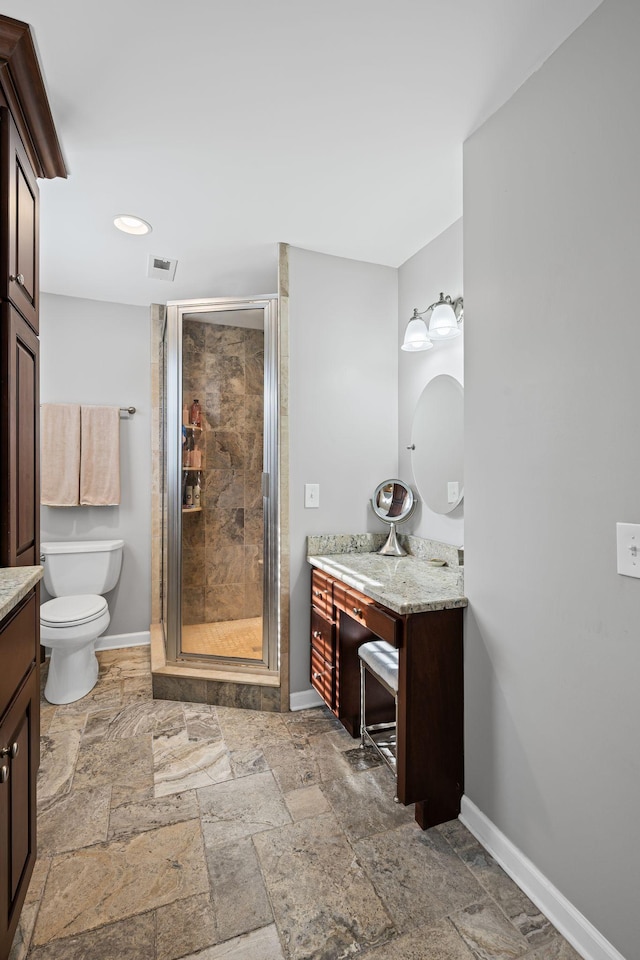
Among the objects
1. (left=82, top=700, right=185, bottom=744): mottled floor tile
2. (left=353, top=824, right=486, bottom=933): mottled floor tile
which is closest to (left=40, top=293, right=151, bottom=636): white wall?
(left=82, top=700, right=185, bottom=744): mottled floor tile

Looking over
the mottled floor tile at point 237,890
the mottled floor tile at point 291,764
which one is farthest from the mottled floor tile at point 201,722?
the mottled floor tile at point 237,890

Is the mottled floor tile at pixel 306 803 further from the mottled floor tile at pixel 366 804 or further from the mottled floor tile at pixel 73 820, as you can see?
the mottled floor tile at pixel 73 820

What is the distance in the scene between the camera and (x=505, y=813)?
1.58m

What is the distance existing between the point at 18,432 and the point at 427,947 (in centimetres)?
184

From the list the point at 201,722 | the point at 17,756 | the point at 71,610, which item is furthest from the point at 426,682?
the point at 71,610

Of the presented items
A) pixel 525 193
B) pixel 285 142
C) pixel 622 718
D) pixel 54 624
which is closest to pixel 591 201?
pixel 525 193

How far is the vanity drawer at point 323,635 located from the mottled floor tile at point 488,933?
1.08 meters

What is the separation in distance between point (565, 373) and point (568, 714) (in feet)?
3.13

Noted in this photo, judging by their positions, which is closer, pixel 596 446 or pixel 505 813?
pixel 596 446

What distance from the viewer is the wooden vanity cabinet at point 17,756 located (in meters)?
1.11

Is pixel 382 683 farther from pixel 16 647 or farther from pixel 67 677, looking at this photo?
pixel 67 677

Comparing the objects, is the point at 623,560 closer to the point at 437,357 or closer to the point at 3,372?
the point at 437,357

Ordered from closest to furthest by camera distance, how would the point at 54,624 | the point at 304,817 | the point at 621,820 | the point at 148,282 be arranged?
1. the point at 621,820
2. the point at 304,817
3. the point at 54,624
4. the point at 148,282

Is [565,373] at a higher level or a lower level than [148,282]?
lower
